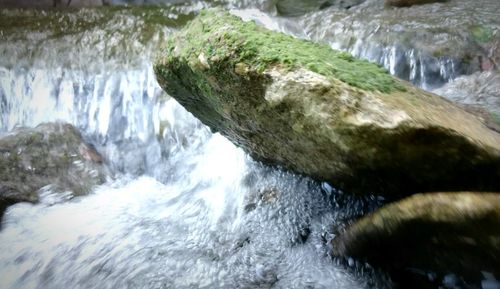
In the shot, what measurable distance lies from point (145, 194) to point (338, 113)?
3.24m

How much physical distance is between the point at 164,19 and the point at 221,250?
5316 millimetres

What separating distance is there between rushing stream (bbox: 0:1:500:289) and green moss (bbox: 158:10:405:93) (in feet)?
2.46

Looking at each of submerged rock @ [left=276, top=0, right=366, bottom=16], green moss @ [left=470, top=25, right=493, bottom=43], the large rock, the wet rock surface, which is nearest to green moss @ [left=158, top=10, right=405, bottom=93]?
the large rock

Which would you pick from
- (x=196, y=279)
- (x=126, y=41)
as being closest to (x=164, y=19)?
(x=126, y=41)

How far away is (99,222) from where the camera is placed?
3.89m

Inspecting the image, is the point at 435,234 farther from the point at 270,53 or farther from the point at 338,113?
the point at 270,53

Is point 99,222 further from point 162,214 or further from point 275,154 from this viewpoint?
point 275,154

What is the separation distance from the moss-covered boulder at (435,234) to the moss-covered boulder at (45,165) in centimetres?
352

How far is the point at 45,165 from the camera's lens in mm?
4660

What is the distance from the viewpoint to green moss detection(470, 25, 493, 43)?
4.65 m

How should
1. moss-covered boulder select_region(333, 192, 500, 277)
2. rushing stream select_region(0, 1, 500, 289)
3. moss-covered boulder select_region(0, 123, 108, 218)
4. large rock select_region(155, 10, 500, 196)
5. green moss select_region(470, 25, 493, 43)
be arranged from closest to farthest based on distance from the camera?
moss-covered boulder select_region(333, 192, 500, 277) < large rock select_region(155, 10, 500, 196) < rushing stream select_region(0, 1, 500, 289) < moss-covered boulder select_region(0, 123, 108, 218) < green moss select_region(470, 25, 493, 43)

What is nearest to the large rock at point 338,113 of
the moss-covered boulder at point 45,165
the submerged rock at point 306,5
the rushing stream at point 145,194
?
the rushing stream at point 145,194

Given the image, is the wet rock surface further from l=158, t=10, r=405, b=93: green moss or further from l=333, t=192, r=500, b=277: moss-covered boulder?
l=333, t=192, r=500, b=277: moss-covered boulder

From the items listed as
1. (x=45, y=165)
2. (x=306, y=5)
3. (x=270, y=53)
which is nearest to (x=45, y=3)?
(x=45, y=165)
